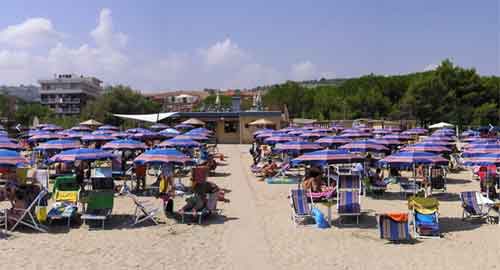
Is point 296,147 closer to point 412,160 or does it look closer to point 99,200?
point 412,160

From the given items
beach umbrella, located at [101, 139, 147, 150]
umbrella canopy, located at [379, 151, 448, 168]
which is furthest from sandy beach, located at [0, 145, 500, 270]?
beach umbrella, located at [101, 139, 147, 150]

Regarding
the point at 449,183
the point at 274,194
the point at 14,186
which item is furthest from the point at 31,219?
the point at 449,183

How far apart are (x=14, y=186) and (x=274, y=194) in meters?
6.99

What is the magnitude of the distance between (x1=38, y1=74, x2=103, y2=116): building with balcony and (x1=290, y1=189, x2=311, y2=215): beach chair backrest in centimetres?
11507

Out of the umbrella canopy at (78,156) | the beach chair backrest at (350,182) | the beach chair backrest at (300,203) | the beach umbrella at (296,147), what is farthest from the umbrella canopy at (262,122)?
the beach chair backrest at (350,182)

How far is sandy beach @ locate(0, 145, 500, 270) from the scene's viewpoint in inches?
323

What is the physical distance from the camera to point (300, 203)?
10.9 meters

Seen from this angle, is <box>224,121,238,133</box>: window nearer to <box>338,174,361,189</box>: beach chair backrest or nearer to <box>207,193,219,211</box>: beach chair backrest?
<box>207,193,219,211</box>: beach chair backrest

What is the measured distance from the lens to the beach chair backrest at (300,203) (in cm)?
1080

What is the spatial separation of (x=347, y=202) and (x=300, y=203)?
0.92 m

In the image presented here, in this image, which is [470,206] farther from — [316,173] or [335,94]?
[335,94]

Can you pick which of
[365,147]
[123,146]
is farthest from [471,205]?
[123,146]

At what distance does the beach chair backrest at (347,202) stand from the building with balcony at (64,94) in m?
116

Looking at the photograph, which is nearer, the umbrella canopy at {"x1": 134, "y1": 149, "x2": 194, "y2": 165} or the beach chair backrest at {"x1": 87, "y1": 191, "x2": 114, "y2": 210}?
the beach chair backrest at {"x1": 87, "y1": 191, "x2": 114, "y2": 210}
